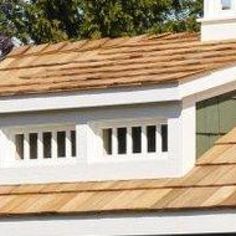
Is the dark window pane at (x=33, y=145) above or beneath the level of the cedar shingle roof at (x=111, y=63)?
beneath

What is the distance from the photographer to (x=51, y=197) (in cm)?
1559

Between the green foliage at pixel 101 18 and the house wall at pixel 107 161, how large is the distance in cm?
1686

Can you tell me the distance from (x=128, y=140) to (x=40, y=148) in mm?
1044

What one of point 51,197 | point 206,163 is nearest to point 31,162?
point 51,197

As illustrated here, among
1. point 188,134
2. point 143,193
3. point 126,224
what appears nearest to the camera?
point 126,224

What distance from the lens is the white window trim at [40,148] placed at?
16.0 metres

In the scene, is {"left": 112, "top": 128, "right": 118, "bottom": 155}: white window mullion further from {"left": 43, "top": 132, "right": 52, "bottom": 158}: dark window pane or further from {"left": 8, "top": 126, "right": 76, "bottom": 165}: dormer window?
{"left": 43, "top": 132, "right": 52, "bottom": 158}: dark window pane

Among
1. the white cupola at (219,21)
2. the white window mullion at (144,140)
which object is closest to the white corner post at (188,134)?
the white window mullion at (144,140)

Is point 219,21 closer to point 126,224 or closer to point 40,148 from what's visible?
point 40,148

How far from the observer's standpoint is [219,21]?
17.7 meters

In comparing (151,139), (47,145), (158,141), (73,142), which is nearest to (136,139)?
(151,139)

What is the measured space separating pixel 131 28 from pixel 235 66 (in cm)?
1815

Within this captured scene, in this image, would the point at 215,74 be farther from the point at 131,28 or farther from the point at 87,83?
the point at 131,28

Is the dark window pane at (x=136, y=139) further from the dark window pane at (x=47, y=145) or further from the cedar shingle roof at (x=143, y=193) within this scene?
the dark window pane at (x=47, y=145)
